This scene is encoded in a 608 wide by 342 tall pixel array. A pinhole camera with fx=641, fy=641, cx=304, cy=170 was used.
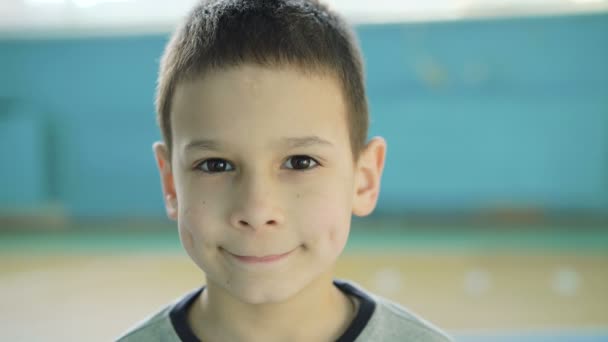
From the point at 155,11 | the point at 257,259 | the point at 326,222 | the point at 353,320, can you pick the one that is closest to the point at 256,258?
the point at 257,259

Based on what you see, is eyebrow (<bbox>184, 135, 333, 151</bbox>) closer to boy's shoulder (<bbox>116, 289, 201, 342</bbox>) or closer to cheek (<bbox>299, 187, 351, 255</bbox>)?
cheek (<bbox>299, 187, 351, 255</bbox>)

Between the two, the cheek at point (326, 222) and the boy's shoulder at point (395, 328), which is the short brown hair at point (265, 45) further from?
the boy's shoulder at point (395, 328)

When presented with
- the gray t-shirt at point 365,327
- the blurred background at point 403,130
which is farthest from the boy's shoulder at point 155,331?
the blurred background at point 403,130

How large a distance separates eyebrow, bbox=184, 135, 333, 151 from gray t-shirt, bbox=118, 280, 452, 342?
29cm

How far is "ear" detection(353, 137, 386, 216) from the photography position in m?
1.03

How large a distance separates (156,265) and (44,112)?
130 inches

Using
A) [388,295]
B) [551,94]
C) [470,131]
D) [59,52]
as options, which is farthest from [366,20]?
[388,295]

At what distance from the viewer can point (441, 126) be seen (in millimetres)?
6211

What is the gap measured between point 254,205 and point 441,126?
5.57 meters

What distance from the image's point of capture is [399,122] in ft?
20.5

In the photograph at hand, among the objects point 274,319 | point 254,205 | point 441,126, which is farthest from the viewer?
point 441,126

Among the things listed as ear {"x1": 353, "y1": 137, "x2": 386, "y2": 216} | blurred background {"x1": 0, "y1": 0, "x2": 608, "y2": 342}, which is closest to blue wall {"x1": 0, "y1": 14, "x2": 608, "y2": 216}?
blurred background {"x1": 0, "y1": 0, "x2": 608, "y2": 342}

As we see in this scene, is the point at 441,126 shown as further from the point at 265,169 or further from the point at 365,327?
the point at 265,169

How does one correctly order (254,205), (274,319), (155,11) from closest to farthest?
(254,205) → (274,319) → (155,11)
